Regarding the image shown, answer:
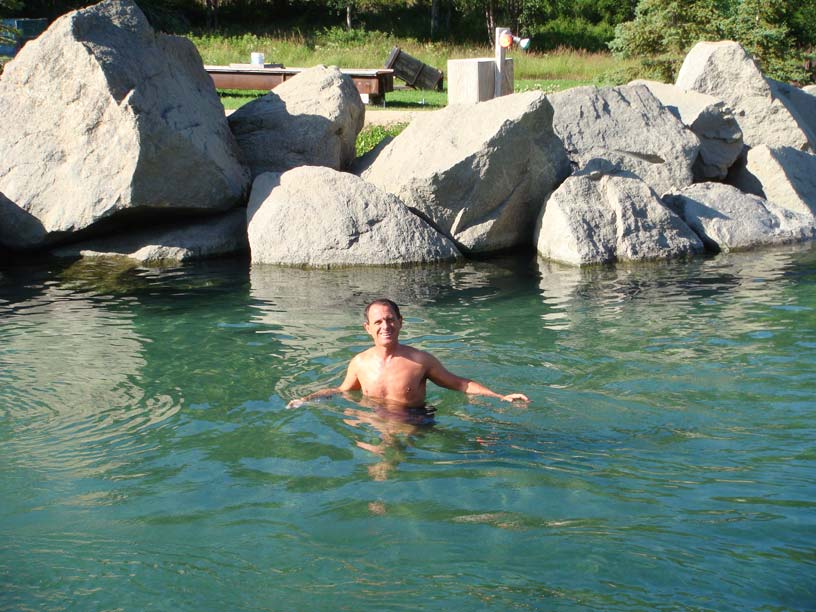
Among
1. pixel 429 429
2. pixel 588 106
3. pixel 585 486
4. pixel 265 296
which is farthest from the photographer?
pixel 588 106

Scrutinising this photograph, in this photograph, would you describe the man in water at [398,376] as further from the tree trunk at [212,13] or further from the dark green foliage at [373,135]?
the tree trunk at [212,13]

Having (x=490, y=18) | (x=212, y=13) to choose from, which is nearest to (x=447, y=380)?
(x=490, y=18)

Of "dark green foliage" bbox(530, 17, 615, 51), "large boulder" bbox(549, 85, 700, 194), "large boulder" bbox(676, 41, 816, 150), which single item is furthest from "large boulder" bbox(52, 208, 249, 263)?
"dark green foliage" bbox(530, 17, 615, 51)

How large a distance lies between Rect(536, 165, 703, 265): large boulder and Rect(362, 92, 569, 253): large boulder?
1.52 feet

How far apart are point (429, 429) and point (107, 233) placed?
7401 millimetres

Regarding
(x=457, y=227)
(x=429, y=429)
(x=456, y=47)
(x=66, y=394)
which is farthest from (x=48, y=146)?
(x=456, y=47)

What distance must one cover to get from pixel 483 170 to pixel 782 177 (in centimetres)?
460

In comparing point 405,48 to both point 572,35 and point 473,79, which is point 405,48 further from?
point 473,79

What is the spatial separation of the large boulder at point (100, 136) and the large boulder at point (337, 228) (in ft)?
3.22

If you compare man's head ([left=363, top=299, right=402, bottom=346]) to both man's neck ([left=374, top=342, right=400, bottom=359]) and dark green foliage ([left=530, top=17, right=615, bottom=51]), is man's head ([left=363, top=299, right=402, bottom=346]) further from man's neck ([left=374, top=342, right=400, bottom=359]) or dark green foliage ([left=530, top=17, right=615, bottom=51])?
dark green foliage ([left=530, top=17, right=615, bottom=51])

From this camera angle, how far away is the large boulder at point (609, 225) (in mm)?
11469

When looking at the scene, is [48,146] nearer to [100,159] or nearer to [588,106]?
[100,159]

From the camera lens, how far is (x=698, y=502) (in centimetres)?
508

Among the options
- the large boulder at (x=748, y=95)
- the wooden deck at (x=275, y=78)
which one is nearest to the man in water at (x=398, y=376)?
the large boulder at (x=748, y=95)
